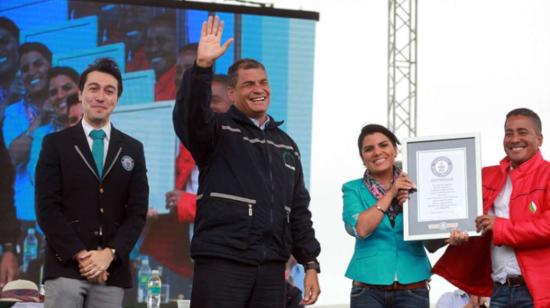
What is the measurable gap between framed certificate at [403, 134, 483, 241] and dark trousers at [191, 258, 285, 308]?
947 mm

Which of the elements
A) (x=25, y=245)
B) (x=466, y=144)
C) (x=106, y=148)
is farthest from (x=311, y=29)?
(x=106, y=148)

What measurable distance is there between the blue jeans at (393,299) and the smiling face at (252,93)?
100 cm

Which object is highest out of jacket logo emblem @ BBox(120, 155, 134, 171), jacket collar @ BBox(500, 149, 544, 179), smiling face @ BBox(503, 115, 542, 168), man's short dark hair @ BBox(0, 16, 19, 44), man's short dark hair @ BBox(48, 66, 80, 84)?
man's short dark hair @ BBox(0, 16, 19, 44)

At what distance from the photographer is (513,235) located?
14.9ft

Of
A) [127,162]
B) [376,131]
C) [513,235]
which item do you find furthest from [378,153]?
[127,162]

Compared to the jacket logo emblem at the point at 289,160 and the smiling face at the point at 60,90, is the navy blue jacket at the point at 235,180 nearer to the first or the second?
the jacket logo emblem at the point at 289,160

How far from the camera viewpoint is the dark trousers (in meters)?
3.94

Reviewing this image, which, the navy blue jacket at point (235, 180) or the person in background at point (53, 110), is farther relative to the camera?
the person in background at point (53, 110)

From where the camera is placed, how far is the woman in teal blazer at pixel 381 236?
14.9ft

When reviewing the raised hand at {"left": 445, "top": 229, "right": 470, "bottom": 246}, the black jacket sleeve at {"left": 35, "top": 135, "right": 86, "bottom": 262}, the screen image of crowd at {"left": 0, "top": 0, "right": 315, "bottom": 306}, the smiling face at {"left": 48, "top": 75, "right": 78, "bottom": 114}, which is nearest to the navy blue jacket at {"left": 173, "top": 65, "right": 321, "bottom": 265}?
the black jacket sleeve at {"left": 35, "top": 135, "right": 86, "bottom": 262}

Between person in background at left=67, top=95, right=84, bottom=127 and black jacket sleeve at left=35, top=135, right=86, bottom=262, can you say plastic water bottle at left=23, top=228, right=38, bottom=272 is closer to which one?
person in background at left=67, top=95, right=84, bottom=127

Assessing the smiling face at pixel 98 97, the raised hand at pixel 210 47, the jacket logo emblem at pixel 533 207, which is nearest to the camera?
the raised hand at pixel 210 47

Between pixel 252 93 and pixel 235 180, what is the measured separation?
1.39 feet

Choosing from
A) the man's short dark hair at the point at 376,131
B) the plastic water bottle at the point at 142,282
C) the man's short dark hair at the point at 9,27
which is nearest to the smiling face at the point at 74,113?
the man's short dark hair at the point at 9,27
